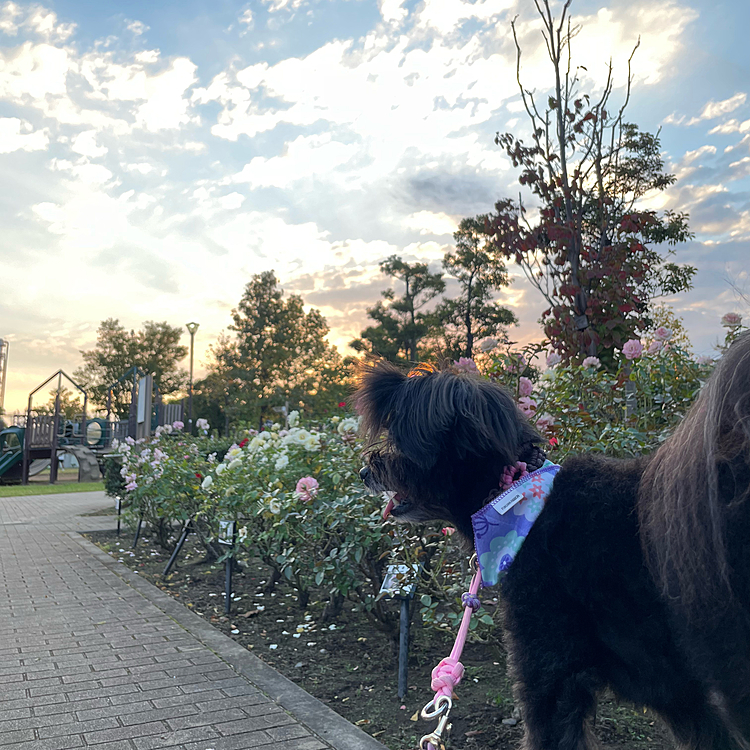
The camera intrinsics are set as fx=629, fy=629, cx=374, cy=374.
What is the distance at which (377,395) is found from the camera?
6.53 feet

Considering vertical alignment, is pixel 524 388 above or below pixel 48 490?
above

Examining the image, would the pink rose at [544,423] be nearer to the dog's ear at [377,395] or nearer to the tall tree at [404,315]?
the dog's ear at [377,395]

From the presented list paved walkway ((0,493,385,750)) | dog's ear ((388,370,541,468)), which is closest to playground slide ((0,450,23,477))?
paved walkway ((0,493,385,750))

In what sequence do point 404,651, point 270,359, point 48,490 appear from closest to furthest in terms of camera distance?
point 404,651
point 48,490
point 270,359

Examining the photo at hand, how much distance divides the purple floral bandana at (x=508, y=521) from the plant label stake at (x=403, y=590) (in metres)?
1.82

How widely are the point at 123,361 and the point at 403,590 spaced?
177 ft

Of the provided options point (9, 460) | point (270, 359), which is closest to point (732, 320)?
point (9, 460)

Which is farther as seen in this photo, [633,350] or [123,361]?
[123,361]

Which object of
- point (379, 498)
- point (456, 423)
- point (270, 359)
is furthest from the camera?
point (270, 359)

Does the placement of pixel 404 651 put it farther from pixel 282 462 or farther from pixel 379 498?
pixel 282 462

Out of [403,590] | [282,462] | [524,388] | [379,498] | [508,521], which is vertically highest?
[524,388]

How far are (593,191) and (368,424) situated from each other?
7.13 m

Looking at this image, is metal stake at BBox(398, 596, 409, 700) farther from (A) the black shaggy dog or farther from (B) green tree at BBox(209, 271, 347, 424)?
(B) green tree at BBox(209, 271, 347, 424)

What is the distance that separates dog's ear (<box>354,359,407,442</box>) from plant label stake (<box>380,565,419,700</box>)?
1.69 metres
